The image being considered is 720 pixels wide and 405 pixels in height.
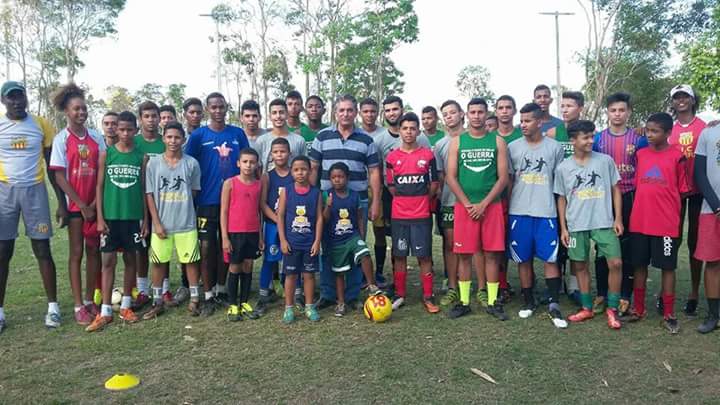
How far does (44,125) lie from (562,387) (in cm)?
545

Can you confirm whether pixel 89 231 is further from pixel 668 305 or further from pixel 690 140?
pixel 690 140

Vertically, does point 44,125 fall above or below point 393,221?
above

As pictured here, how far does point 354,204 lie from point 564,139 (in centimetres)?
254

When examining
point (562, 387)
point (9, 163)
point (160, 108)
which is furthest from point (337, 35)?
point (562, 387)

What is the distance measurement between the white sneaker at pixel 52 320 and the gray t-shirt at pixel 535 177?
4740 mm

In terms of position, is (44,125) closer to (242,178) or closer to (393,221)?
(242,178)

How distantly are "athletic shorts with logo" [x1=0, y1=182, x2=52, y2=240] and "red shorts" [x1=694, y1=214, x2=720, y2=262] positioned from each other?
Answer: 639cm

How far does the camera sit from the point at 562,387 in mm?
3855

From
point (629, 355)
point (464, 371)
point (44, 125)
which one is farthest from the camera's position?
point (44, 125)

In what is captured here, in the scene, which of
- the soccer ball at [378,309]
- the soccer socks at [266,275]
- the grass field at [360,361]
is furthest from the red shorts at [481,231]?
the soccer socks at [266,275]

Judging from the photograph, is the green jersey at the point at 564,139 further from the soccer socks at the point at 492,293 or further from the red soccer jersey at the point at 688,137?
the soccer socks at the point at 492,293

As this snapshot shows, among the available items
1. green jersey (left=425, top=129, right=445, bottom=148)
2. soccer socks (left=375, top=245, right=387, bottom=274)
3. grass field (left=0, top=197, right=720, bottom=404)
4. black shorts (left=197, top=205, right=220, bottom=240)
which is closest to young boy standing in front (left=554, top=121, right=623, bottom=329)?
grass field (left=0, top=197, right=720, bottom=404)

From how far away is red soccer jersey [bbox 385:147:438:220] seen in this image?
5.69 metres

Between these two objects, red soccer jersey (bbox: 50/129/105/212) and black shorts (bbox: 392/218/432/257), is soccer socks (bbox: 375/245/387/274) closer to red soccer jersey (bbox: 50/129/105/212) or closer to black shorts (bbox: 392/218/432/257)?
black shorts (bbox: 392/218/432/257)
